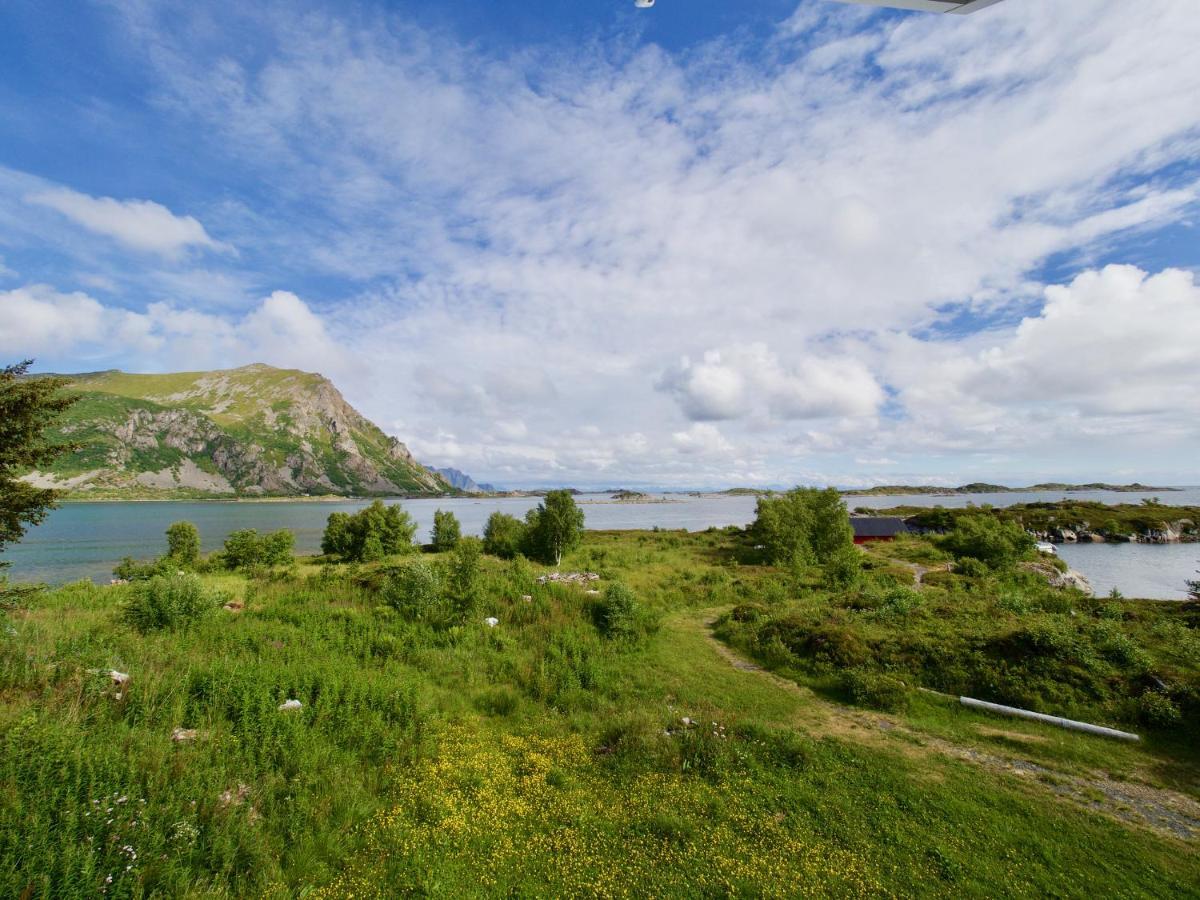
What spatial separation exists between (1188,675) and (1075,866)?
1106 centimetres

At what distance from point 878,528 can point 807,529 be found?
135 ft

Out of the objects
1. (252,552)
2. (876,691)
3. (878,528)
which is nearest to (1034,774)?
(876,691)

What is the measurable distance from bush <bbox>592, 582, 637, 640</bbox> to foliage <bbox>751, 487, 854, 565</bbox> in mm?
29136

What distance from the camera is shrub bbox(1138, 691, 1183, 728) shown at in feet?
39.1

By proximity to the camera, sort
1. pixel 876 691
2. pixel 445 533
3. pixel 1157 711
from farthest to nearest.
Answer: pixel 445 533 → pixel 876 691 → pixel 1157 711

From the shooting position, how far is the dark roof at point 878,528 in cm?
7544

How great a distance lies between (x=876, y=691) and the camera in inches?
554

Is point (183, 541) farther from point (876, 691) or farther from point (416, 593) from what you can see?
point (876, 691)

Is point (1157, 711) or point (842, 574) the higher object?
point (1157, 711)

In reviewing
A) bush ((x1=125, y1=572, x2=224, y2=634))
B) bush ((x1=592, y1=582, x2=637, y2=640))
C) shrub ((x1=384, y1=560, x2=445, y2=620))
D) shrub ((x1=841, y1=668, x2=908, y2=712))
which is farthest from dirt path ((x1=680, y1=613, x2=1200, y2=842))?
bush ((x1=125, y1=572, x2=224, y2=634))

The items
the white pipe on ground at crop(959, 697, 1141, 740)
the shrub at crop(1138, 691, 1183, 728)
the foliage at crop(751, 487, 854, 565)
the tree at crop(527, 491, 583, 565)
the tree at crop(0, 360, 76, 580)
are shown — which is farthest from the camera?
the tree at crop(527, 491, 583, 565)

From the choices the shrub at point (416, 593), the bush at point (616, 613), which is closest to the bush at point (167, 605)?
the shrub at point (416, 593)

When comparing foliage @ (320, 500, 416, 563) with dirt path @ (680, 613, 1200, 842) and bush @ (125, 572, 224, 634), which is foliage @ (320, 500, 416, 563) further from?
dirt path @ (680, 613, 1200, 842)

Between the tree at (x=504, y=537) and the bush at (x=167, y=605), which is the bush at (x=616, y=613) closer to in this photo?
the bush at (x=167, y=605)
